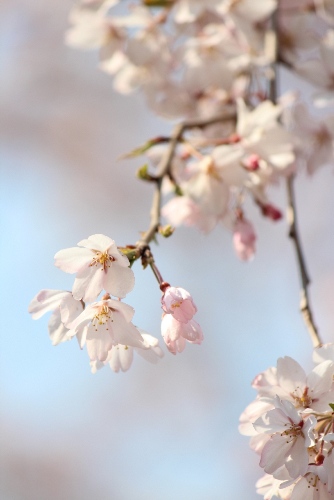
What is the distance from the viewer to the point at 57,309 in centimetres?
86

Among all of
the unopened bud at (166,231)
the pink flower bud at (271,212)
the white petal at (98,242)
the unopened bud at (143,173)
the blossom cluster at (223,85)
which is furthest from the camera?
the pink flower bud at (271,212)

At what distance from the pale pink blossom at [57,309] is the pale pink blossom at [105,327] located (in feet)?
0.07

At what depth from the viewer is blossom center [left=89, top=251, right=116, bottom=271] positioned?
802 millimetres

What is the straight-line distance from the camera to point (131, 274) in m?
0.79

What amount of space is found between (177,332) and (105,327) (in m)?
0.08

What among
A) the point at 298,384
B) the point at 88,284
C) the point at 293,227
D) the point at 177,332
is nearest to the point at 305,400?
the point at 298,384

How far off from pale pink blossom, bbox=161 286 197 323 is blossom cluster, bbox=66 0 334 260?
35 centimetres

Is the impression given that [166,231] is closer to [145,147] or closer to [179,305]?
[179,305]

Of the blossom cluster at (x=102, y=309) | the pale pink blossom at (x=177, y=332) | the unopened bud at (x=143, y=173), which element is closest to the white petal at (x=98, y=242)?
the blossom cluster at (x=102, y=309)

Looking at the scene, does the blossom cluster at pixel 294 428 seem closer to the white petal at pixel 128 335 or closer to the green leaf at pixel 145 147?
the white petal at pixel 128 335

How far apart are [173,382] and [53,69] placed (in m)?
1.76

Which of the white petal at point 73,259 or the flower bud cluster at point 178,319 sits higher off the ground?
the white petal at point 73,259

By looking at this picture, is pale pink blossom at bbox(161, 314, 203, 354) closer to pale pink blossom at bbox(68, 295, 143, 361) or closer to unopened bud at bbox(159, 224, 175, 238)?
pale pink blossom at bbox(68, 295, 143, 361)

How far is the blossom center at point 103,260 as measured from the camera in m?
0.80
